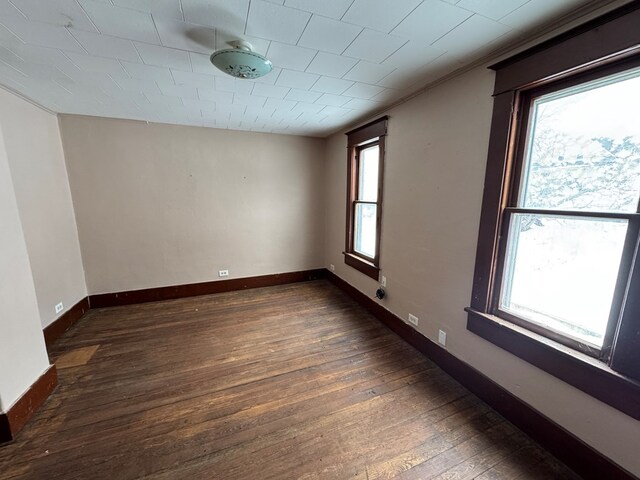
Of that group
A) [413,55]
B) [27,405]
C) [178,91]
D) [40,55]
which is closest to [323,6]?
[413,55]

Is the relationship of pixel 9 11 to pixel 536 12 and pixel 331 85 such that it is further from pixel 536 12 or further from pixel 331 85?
pixel 536 12

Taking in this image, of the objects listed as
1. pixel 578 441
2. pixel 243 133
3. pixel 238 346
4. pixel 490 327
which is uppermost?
pixel 243 133

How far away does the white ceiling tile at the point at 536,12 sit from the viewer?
122 centimetres

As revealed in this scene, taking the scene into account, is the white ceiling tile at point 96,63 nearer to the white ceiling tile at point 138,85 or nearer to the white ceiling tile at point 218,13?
the white ceiling tile at point 138,85

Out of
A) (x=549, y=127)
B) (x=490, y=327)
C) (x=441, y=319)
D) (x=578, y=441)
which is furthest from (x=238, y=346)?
(x=549, y=127)

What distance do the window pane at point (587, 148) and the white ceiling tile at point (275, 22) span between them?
148 centimetres

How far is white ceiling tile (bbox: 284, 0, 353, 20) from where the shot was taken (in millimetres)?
1220

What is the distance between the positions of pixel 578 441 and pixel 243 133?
167 inches

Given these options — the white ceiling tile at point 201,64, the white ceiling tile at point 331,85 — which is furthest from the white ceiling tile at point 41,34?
the white ceiling tile at point 331,85

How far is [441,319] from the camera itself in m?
2.18

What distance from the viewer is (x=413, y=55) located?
1678 millimetres

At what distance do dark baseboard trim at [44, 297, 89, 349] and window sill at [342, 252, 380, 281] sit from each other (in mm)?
3319

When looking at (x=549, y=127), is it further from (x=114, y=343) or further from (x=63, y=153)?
(x=63, y=153)

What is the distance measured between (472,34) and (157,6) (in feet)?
5.51
